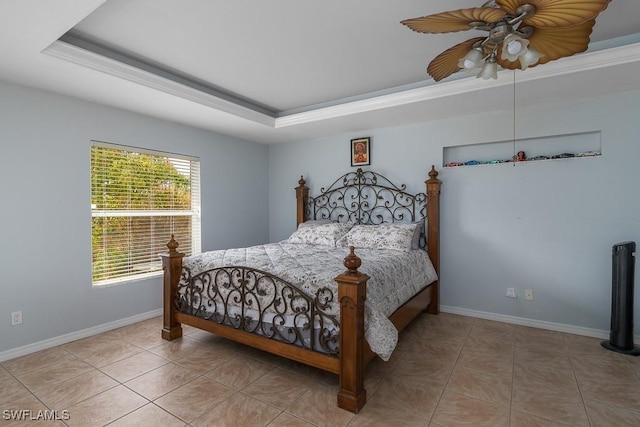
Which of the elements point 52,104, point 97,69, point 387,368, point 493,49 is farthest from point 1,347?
point 493,49

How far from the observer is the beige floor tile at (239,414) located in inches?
71.8

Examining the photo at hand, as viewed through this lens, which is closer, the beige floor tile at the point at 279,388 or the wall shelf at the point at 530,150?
the beige floor tile at the point at 279,388

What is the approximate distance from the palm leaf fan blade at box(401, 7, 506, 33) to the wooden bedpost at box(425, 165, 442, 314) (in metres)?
2.19

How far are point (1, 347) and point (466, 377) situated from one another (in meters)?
3.59

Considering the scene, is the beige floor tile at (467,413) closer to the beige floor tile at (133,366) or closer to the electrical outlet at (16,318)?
the beige floor tile at (133,366)

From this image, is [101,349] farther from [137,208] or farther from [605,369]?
[605,369]

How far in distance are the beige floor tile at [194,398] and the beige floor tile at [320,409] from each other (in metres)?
0.47

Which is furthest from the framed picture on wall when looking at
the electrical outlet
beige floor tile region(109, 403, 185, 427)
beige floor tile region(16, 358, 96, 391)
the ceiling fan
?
the electrical outlet

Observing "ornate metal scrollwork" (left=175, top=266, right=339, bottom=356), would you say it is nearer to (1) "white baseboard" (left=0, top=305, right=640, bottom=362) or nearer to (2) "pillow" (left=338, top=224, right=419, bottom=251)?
(1) "white baseboard" (left=0, top=305, right=640, bottom=362)

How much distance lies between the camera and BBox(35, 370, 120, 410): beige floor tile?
79.4 inches

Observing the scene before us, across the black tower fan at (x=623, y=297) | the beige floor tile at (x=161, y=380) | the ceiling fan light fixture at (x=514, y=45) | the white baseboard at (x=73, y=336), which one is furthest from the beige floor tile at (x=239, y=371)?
the black tower fan at (x=623, y=297)

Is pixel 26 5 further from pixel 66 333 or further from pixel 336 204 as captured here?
pixel 336 204

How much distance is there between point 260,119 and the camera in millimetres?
3758

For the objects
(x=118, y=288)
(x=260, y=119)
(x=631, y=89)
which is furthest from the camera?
(x=260, y=119)
